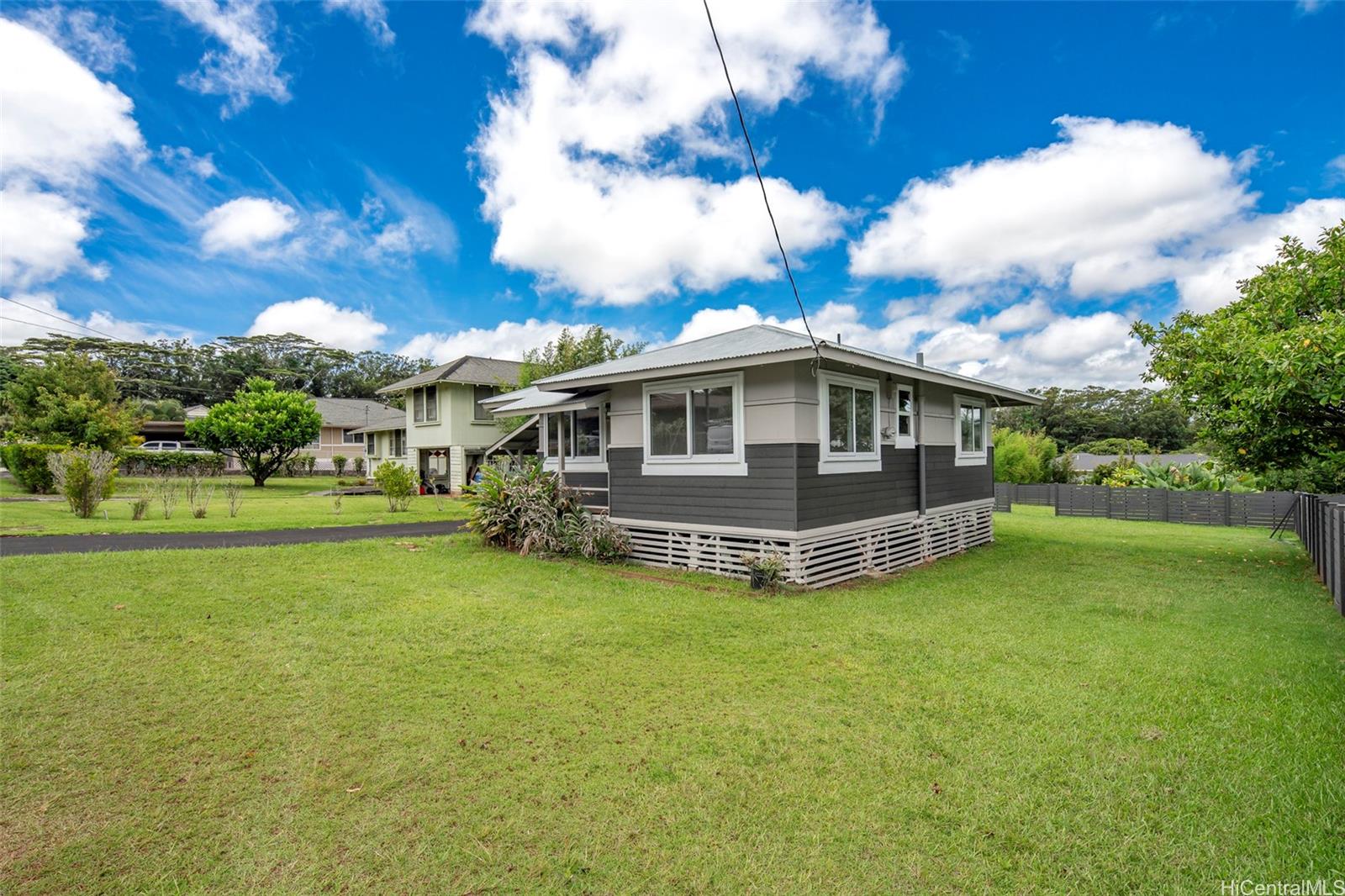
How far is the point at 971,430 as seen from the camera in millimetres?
13906

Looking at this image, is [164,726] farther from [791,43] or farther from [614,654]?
[791,43]

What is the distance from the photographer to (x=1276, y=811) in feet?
9.97

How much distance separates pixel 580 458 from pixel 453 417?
15.3m

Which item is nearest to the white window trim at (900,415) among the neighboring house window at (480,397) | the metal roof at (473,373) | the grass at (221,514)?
the grass at (221,514)

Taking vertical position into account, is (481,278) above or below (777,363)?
above

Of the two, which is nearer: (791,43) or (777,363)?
(791,43)

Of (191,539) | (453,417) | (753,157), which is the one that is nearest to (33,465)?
(453,417)

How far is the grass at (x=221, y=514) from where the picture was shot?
12391 mm

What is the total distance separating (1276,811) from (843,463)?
6.66 metres

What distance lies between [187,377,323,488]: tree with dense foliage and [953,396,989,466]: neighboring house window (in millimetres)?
27014

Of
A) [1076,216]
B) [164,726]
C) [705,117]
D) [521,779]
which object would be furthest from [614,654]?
[1076,216]

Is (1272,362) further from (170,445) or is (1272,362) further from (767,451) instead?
(170,445)

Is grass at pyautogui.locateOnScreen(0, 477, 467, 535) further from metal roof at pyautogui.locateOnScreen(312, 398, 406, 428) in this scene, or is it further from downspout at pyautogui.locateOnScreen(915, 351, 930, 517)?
metal roof at pyautogui.locateOnScreen(312, 398, 406, 428)

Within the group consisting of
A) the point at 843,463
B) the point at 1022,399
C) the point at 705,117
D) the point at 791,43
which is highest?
the point at 705,117
